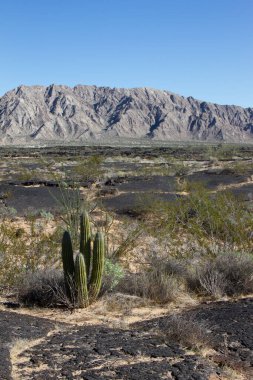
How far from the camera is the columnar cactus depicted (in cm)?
823

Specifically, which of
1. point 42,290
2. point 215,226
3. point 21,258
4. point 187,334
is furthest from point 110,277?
point 215,226

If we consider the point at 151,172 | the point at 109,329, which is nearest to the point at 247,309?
the point at 109,329

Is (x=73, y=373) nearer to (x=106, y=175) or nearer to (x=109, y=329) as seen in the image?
(x=109, y=329)

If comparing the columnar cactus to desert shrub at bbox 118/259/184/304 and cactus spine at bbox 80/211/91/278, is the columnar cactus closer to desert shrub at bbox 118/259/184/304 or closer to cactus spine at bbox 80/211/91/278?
cactus spine at bbox 80/211/91/278

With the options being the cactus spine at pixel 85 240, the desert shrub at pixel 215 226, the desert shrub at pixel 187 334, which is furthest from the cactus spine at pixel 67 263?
the desert shrub at pixel 215 226

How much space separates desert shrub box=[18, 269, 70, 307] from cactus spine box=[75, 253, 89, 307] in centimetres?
29

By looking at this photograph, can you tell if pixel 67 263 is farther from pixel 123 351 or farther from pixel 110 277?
pixel 123 351

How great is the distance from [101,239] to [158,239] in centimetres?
489

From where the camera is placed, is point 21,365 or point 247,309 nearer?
point 21,365

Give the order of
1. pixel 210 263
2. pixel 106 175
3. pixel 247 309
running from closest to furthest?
1. pixel 247 309
2. pixel 210 263
3. pixel 106 175

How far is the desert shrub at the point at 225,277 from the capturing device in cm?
902

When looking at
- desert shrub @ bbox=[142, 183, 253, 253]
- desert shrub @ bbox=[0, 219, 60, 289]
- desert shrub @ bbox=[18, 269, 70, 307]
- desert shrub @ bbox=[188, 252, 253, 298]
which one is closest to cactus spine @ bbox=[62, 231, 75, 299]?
desert shrub @ bbox=[18, 269, 70, 307]

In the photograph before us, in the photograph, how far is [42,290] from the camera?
859 centimetres

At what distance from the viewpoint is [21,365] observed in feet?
17.8
